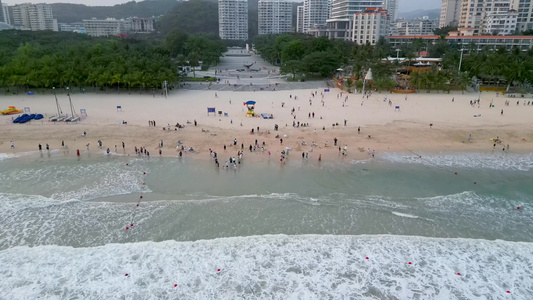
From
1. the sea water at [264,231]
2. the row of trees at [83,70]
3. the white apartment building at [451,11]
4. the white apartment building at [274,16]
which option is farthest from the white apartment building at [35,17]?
the sea water at [264,231]

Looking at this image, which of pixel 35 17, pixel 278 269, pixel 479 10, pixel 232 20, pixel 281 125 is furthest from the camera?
pixel 35 17

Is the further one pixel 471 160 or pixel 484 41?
pixel 484 41

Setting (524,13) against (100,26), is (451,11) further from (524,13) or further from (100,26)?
A: (100,26)

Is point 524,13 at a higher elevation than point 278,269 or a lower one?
higher

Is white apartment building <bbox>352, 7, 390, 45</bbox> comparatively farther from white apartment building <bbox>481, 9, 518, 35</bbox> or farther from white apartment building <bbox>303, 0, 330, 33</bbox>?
white apartment building <bbox>303, 0, 330, 33</bbox>

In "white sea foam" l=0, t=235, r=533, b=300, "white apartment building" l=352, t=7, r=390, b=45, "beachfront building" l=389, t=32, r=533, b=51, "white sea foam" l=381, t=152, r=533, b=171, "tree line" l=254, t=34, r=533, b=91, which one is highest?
"white apartment building" l=352, t=7, r=390, b=45

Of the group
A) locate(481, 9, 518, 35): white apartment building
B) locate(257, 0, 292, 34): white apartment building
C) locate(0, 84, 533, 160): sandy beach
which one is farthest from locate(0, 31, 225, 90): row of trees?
locate(257, 0, 292, 34): white apartment building

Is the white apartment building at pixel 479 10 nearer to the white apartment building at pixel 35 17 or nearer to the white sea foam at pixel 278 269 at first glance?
the white sea foam at pixel 278 269

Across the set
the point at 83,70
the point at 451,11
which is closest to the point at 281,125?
the point at 83,70
